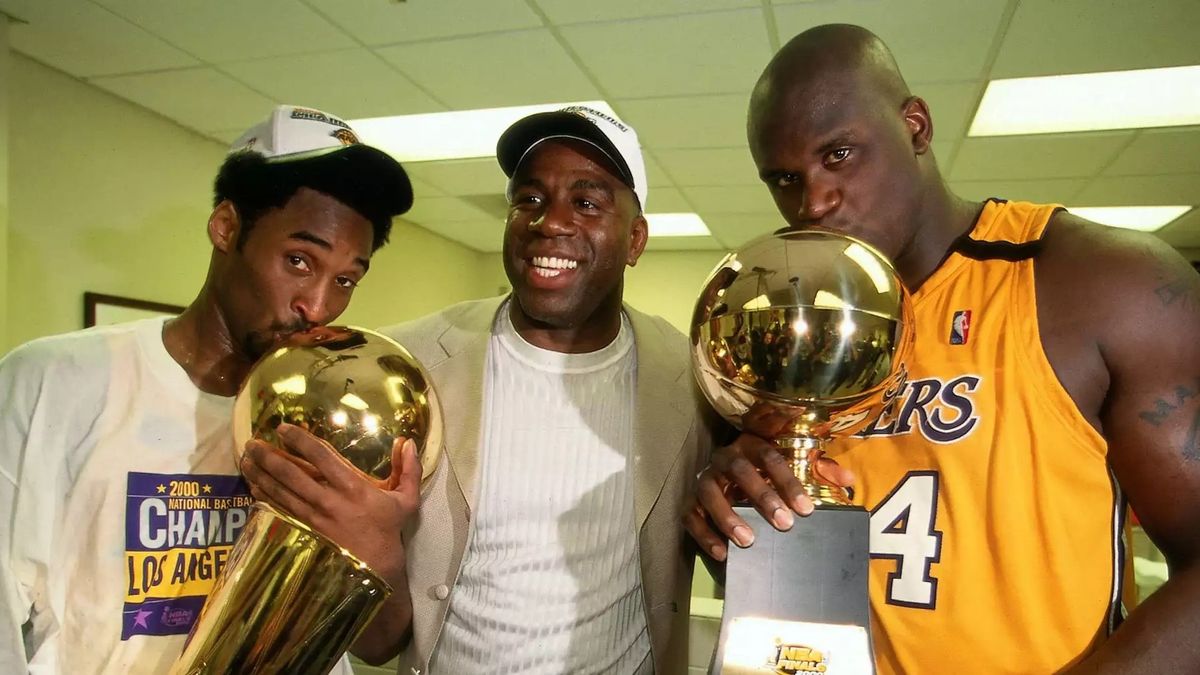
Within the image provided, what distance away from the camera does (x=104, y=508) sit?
0.86 metres

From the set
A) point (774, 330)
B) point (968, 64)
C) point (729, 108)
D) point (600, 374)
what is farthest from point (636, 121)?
point (774, 330)

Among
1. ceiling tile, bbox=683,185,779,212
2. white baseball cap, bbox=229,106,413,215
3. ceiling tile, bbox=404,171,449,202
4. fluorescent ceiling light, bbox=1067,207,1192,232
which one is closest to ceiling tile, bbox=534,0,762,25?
white baseball cap, bbox=229,106,413,215

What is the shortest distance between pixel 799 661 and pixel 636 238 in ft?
2.92

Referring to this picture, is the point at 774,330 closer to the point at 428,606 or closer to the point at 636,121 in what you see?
the point at 428,606

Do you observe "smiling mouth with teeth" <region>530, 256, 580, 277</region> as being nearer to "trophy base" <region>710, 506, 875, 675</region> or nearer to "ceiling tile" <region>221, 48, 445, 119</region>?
"trophy base" <region>710, 506, 875, 675</region>

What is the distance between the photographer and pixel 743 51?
8.80 feet

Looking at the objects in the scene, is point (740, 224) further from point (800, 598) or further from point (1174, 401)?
point (800, 598)

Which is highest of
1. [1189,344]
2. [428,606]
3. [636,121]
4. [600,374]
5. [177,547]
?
[636,121]

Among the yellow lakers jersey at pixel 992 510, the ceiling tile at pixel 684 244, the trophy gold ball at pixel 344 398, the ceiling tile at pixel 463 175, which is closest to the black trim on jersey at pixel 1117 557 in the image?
the yellow lakers jersey at pixel 992 510

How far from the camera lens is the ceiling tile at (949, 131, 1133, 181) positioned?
3.64 metres

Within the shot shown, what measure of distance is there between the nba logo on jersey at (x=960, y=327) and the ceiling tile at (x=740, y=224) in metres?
4.49

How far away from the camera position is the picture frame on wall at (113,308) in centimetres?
319

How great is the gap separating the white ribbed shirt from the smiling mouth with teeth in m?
0.17

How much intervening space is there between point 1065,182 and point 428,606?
4.74 metres
